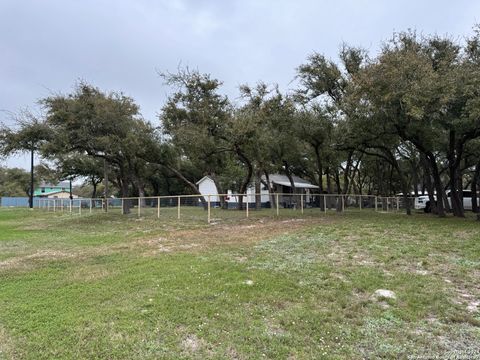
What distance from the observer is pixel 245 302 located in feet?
15.5

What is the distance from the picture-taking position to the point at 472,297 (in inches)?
194

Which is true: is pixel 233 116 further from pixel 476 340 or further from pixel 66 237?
pixel 476 340

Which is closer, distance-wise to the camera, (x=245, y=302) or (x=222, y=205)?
(x=245, y=302)

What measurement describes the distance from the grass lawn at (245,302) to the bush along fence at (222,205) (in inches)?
364

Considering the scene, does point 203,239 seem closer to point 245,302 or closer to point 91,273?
point 91,273

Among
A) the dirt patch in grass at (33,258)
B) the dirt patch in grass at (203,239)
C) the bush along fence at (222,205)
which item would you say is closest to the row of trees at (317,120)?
the bush along fence at (222,205)

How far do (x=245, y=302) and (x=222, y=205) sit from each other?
2043 centimetres

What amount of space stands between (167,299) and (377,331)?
257 centimetres

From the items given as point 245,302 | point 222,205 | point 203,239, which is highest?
point 222,205

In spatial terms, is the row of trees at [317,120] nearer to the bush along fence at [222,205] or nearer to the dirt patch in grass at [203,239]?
the bush along fence at [222,205]

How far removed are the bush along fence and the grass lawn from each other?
9.24 meters

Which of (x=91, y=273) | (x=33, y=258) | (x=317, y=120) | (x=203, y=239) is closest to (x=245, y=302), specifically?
(x=91, y=273)

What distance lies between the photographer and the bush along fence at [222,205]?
18.6m

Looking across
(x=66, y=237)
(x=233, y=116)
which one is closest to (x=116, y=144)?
(x=233, y=116)
